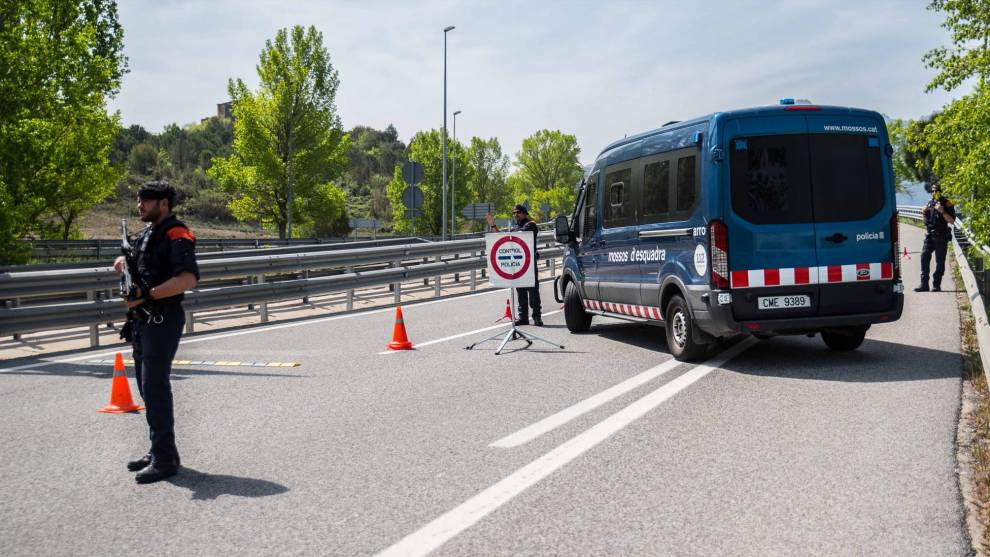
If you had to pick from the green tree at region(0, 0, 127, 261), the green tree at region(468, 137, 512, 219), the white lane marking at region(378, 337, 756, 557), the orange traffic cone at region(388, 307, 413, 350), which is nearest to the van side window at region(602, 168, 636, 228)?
the orange traffic cone at region(388, 307, 413, 350)

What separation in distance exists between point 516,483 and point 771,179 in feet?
15.7

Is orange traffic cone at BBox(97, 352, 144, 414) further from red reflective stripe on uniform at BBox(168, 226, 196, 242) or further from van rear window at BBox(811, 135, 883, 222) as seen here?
van rear window at BBox(811, 135, 883, 222)

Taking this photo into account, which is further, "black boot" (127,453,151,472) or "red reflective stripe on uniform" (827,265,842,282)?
"red reflective stripe on uniform" (827,265,842,282)

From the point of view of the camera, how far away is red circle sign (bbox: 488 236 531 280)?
10.7m

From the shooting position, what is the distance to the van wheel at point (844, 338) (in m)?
8.91

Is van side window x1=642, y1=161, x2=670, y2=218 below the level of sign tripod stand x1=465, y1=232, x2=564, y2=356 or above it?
above

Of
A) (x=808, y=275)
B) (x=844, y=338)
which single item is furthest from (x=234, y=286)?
(x=844, y=338)

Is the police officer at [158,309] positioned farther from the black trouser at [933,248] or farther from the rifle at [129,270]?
the black trouser at [933,248]

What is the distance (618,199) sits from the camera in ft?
33.4

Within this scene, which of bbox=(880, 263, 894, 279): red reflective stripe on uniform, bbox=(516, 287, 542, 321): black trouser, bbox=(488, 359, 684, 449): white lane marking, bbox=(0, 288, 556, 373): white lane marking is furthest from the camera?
bbox=(516, 287, 542, 321): black trouser

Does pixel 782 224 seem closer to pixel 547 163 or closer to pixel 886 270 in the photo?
pixel 886 270

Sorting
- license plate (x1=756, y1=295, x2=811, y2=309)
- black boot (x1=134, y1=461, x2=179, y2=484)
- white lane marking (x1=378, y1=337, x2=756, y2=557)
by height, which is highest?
license plate (x1=756, y1=295, x2=811, y2=309)

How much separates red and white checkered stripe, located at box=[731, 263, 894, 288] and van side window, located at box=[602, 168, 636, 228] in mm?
1985

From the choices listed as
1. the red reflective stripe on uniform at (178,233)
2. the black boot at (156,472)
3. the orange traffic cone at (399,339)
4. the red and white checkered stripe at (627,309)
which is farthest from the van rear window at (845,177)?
the black boot at (156,472)
